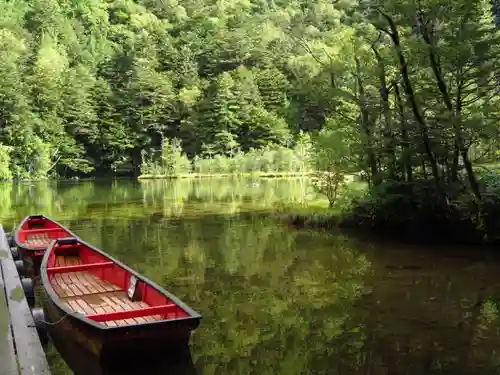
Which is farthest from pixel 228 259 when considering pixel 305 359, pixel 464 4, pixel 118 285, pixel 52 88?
pixel 52 88

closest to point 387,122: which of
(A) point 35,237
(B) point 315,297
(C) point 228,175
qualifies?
(B) point 315,297

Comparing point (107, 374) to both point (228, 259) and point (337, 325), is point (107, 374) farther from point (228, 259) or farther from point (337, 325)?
point (228, 259)

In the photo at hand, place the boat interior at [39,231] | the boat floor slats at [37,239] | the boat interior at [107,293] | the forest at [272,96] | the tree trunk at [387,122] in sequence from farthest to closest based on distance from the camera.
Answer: the tree trunk at [387,122]
the forest at [272,96]
the boat interior at [39,231]
the boat floor slats at [37,239]
the boat interior at [107,293]

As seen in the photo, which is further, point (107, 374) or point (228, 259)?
point (228, 259)

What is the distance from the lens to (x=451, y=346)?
6754 mm

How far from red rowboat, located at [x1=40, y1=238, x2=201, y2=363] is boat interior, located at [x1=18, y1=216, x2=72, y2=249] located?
2.68m

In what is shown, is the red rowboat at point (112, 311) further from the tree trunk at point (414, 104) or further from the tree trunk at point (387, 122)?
the tree trunk at point (387, 122)

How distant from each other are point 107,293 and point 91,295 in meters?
0.23

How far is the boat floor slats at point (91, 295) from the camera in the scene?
7.09 meters

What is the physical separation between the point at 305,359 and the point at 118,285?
3146mm

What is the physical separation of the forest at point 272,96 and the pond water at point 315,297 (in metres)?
2.29

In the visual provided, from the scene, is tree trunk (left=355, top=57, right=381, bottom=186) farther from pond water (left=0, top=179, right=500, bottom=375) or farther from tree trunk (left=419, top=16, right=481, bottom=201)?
tree trunk (left=419, top=16, right=481, bottom=201)

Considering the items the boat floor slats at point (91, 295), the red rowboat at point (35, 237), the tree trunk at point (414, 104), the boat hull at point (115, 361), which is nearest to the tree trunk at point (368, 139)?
the tree trunk at point (414, 104)

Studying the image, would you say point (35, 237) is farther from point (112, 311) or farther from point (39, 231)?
point (112, 311)
